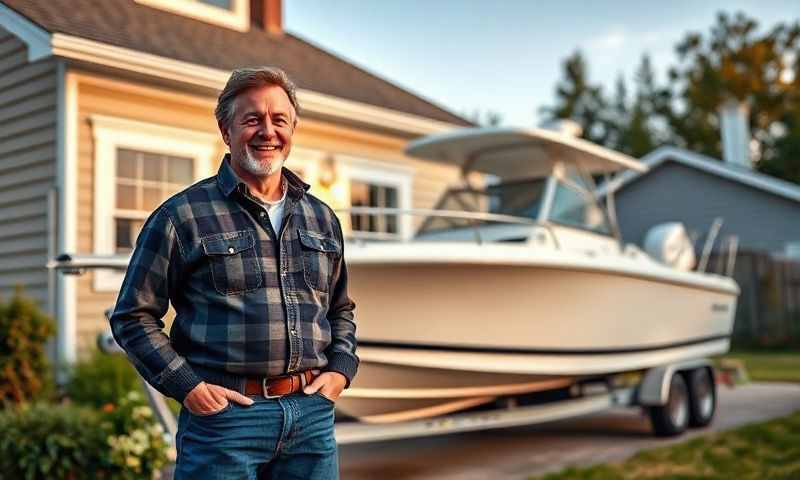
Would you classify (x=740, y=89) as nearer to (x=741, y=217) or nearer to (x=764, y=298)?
(x=741, y=217)

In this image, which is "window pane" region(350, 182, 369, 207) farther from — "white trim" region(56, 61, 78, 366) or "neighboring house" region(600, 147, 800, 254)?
"neighboring house" region(600, 147, 800, 254)

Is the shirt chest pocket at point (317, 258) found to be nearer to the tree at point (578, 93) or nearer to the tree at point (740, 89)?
the tree at point (740, 89)

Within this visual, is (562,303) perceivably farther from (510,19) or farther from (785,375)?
(785,375)

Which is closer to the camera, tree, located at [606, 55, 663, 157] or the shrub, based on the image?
the shrub

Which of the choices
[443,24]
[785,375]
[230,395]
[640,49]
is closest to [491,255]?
[443,24]

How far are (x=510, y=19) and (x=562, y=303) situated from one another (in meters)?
3.18

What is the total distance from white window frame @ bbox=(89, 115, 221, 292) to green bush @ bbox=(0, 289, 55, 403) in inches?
46.0

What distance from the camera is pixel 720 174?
66.9 feet

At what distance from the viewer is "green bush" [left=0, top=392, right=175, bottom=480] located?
4.49m

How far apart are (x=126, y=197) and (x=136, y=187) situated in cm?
13

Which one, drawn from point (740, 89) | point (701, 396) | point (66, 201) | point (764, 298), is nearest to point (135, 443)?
point (66, 201)

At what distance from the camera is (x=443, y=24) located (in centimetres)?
626

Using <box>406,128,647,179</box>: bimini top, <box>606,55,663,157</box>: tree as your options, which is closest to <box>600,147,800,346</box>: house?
<box>406,128,647,179</box>: bimini top

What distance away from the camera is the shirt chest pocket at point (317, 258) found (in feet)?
7.18
